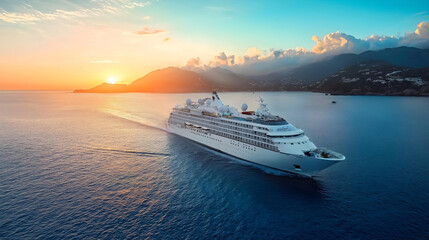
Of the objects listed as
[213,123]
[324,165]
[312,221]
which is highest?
[213,123]

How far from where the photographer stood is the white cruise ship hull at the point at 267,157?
1405 inches

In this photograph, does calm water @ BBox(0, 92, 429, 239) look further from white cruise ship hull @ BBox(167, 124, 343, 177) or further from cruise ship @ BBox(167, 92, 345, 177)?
cruise ship @ BBox(167, 92, 345, 177)

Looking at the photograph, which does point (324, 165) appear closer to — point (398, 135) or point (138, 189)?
point (138, 189)

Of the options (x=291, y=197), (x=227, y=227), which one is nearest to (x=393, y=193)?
(x=291, y=197)

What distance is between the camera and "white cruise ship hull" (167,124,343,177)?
3569cm

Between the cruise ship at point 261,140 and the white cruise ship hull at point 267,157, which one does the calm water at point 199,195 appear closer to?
the white cruise ship hull at point 267,157

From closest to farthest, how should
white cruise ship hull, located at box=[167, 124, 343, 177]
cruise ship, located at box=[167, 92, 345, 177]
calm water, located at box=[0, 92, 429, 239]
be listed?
calm water, located at box=[0, 92, 429, 239]
white cruise ship hull, located at box=[167, 124, 343, 177]
cruise ship, located at box=[167, 92, 345, 177]

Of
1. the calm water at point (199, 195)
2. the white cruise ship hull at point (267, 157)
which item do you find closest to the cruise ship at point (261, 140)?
the white cruise ship hull at point (267, 157)

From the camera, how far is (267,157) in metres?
40.8

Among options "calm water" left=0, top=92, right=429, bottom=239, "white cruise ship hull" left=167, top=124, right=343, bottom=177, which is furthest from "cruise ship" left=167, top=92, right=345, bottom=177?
"calm water" left=0, top=92, right=429, bottom=239

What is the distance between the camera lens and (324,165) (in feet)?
115

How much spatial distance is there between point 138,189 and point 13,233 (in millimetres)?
14261

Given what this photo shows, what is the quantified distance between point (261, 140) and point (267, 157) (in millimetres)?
3405

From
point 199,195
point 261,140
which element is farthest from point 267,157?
point 199,195
